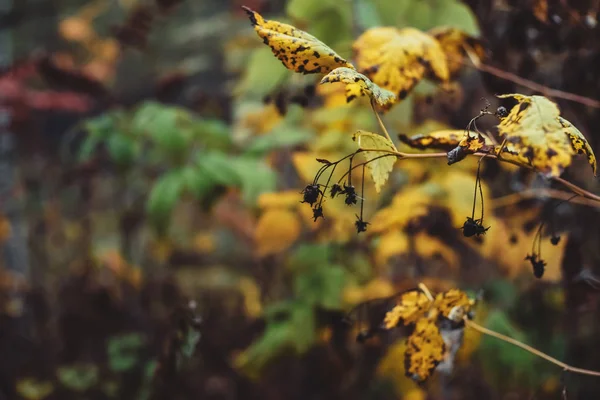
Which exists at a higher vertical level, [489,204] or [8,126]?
[489,204]

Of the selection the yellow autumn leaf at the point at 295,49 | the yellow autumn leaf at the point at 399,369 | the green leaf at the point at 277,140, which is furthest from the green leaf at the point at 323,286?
the yellow autumn leaf at the point at 295,49

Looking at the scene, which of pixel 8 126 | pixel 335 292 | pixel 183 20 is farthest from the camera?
pixel 183 20

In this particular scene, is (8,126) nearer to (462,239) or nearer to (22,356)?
(22,356)

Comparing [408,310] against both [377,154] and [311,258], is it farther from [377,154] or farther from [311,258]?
[311,258]

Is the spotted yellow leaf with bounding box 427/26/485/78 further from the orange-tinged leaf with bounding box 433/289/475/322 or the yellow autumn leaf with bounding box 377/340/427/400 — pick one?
the yellow autumn leaf with bounding box 377/340/427/400

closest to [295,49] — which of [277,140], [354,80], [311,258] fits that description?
[354,80]

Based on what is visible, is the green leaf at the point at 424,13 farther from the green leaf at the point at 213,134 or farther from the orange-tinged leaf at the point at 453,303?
the orange-tinged leaf at the point at 453,303

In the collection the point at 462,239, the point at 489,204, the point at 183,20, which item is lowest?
the point at 183,20

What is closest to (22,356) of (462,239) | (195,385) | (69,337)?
(69,337)
